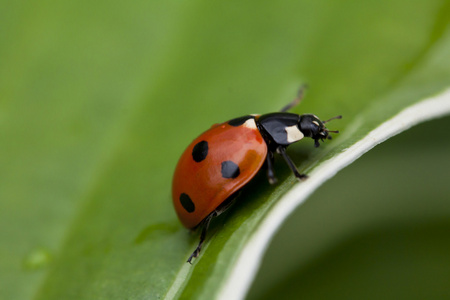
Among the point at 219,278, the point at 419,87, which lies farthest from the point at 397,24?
the point at 219,278

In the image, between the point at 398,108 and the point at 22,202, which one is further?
the point at 22,202

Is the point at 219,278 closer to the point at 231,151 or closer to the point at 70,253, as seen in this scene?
the point at 231,151

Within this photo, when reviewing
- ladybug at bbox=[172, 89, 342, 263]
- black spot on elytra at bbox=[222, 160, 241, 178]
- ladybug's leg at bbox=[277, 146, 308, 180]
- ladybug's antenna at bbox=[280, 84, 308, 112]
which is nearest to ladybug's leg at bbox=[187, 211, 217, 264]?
ladybug at bbox=[172, 89, 342, 263]

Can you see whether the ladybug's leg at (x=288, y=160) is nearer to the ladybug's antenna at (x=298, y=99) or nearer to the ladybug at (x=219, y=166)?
the ladybug at (x=219, y=166)

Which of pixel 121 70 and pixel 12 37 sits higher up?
pixel 12 37

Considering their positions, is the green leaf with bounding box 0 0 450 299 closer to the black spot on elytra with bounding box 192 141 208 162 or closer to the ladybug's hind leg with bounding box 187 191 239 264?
the ladybug's hind leg with bounding box 187 191 239 264

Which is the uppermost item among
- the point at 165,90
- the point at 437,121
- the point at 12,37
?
the point at 12,37

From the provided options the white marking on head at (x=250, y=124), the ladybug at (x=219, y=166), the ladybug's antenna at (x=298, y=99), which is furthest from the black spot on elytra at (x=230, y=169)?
the ladybug's antenna at (x=298, y=99)
